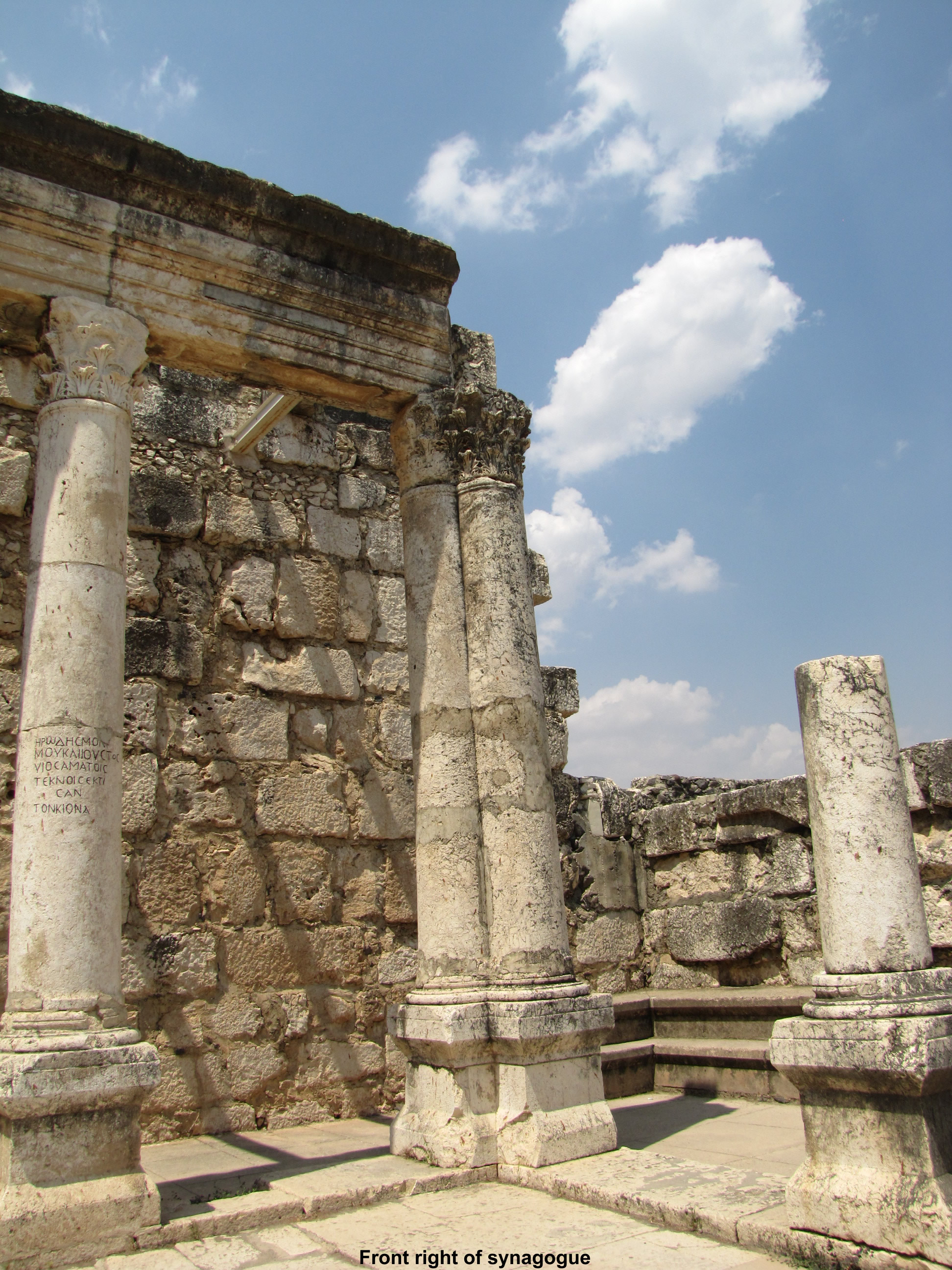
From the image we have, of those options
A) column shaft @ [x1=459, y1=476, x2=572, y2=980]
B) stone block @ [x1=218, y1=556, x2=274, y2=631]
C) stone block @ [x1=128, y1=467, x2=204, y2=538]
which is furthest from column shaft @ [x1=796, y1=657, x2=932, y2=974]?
stone block @ [x1=128, y1=467, x2=204, y2=538]

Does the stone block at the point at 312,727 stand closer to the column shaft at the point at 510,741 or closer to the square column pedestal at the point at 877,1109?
the column shaft at the point at 510,741

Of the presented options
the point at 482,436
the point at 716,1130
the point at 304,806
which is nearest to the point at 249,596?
the point at 304,806

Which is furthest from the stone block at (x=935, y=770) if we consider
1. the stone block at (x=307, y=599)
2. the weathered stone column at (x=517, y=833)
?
the stone block at (x=307, y=599)

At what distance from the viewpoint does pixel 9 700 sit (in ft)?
20.0

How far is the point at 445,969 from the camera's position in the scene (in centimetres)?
539

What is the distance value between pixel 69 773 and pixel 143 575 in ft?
8.56

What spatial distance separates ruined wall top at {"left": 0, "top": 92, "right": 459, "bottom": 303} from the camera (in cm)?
516

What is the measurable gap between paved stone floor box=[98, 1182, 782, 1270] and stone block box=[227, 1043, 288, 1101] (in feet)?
7.43

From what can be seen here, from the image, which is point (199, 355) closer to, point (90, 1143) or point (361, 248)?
point (361, 248)

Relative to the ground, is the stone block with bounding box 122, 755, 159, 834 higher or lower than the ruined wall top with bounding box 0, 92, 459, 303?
lower

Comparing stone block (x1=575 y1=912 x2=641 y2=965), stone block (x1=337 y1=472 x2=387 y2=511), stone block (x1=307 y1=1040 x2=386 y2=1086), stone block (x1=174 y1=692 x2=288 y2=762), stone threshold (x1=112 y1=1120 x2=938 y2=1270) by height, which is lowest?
stone threshold (x1=112 y1=1120 x2=938 y2=1270)

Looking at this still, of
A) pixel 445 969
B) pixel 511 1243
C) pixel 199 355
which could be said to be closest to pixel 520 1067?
pixel 445 969

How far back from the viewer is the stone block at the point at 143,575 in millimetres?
6766

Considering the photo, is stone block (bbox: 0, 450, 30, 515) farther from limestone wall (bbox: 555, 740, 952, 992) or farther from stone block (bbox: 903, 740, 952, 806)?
stone block (bbox: 903, 740, 952, 806)
